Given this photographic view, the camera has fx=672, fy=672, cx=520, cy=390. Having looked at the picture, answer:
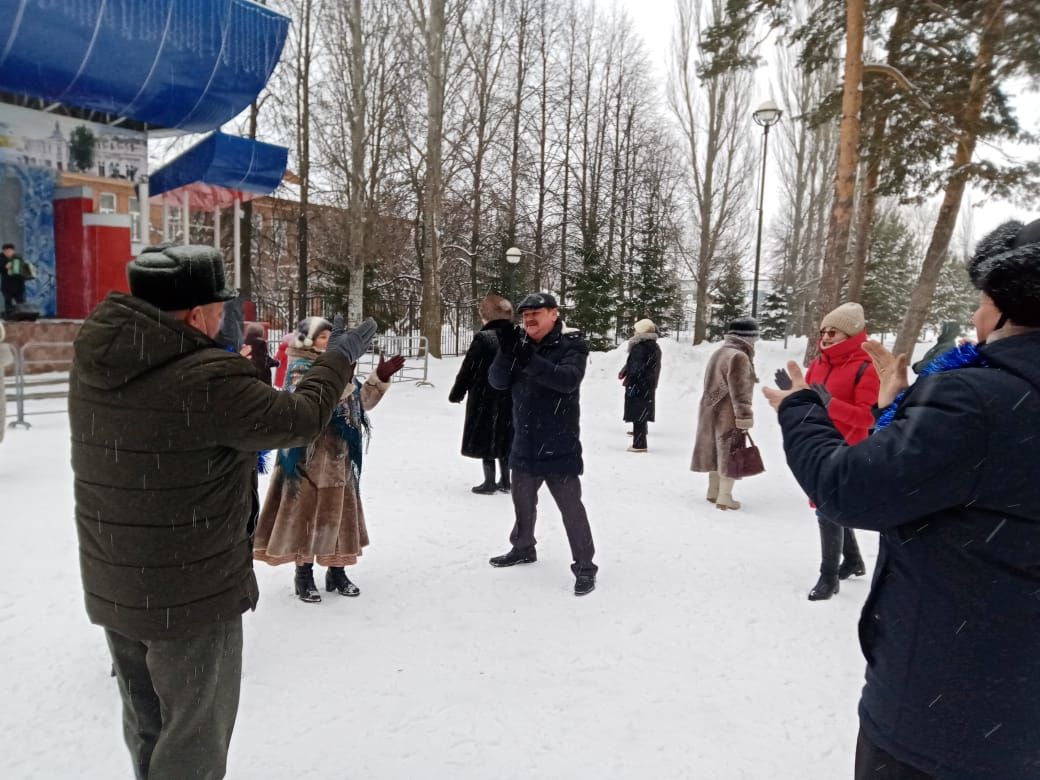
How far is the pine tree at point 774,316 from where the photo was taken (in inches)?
1206

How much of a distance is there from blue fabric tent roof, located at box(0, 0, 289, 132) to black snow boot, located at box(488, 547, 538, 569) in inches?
434

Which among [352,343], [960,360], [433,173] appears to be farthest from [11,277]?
[960,360]

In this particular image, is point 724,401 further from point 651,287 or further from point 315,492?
point 651,287

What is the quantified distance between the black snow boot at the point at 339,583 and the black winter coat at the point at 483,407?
2.84m

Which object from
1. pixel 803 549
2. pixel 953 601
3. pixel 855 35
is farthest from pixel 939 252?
pixel 953 601

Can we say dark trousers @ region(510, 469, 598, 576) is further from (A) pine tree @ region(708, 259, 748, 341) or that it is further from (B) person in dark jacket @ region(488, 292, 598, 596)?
(A) pine tree @ region(708, 259, 748, 341)

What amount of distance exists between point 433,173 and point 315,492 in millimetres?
14630

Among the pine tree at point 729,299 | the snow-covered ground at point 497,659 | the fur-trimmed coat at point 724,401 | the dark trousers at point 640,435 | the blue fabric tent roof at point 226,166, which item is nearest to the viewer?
the snow-covered ground at point 497,659

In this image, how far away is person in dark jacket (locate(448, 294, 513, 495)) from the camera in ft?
22.9

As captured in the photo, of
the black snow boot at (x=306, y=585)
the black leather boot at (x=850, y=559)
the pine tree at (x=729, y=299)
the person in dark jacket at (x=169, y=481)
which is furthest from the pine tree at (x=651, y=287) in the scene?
the person in dark jacket at (x=169, y=481)

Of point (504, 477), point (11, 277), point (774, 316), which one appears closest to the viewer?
point (504, 477)

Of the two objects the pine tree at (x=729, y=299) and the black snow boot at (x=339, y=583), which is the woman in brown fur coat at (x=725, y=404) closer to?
the black snow boot at (x=339, y=583)

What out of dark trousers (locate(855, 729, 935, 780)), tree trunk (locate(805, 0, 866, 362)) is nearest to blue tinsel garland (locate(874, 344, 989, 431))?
dark trousers (locate(855, 729, 935, 780))

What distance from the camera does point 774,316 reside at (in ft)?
103
